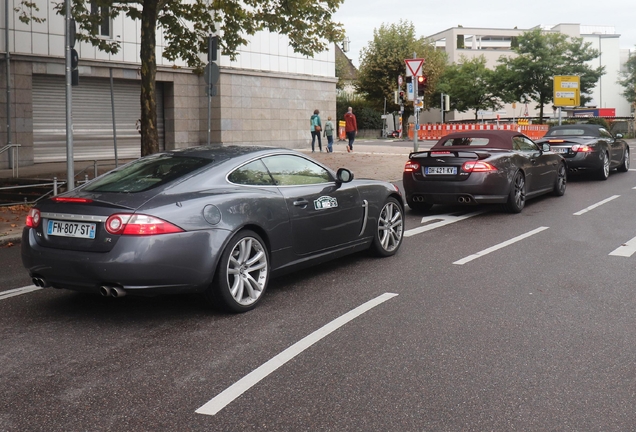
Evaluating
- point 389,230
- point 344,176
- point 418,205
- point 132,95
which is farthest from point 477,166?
point 132,95

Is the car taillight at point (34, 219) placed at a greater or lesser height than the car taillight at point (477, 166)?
lesser

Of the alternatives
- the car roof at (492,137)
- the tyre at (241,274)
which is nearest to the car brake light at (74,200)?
the tyre at (241,274)

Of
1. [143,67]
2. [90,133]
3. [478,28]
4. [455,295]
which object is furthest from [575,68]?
[455,295]

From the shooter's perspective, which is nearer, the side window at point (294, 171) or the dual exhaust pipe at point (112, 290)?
the dual exhaust pipe at point (112, 290)

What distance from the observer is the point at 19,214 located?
43.1 ft

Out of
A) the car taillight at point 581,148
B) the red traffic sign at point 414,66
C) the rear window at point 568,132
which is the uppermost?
the red traffic sign at point 414,66

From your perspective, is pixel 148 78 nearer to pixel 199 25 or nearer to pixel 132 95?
pixel 199 25

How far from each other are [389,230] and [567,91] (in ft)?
145

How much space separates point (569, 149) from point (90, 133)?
16.3 metres

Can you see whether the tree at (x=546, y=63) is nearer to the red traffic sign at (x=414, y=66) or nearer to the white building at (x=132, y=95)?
the white building at (x=132, y=95)

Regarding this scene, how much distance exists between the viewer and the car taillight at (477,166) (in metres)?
11.5

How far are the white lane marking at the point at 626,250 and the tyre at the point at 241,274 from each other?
430cm

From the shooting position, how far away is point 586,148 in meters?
18.2

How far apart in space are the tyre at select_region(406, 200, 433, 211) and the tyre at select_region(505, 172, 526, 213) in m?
1.25
